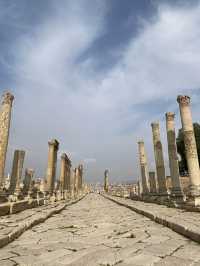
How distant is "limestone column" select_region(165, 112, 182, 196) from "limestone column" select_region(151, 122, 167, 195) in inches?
73.7

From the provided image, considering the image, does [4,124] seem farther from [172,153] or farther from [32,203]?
[172,153]

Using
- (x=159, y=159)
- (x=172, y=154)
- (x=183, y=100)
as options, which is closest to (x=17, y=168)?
(x=159, y=159)

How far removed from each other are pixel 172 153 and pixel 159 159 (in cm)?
221

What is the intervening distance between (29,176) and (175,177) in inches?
607

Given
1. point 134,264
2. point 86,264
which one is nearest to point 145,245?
point 134,264

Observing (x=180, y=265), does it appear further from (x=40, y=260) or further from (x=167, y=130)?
(x=167, y=130)

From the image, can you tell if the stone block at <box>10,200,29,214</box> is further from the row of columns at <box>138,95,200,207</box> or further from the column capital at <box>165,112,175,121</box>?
the column capital at <box>165,112,175,121</box>

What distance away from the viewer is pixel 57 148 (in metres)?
21.7

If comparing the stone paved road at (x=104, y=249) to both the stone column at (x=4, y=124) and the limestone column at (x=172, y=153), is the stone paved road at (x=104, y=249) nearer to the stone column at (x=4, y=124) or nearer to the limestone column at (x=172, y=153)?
the stone column at (x=4, y=124)

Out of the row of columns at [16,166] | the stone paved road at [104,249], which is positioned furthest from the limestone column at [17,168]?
the stone paved road at [104,249]

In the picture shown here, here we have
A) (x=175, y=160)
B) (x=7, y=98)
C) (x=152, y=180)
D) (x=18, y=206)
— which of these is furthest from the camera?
(x=152, y=180)

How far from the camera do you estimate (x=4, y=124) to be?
13.3 meters

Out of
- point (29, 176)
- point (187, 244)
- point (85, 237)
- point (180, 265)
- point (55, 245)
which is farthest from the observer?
point (29, 176)

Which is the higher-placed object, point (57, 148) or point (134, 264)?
point (57, 148)
